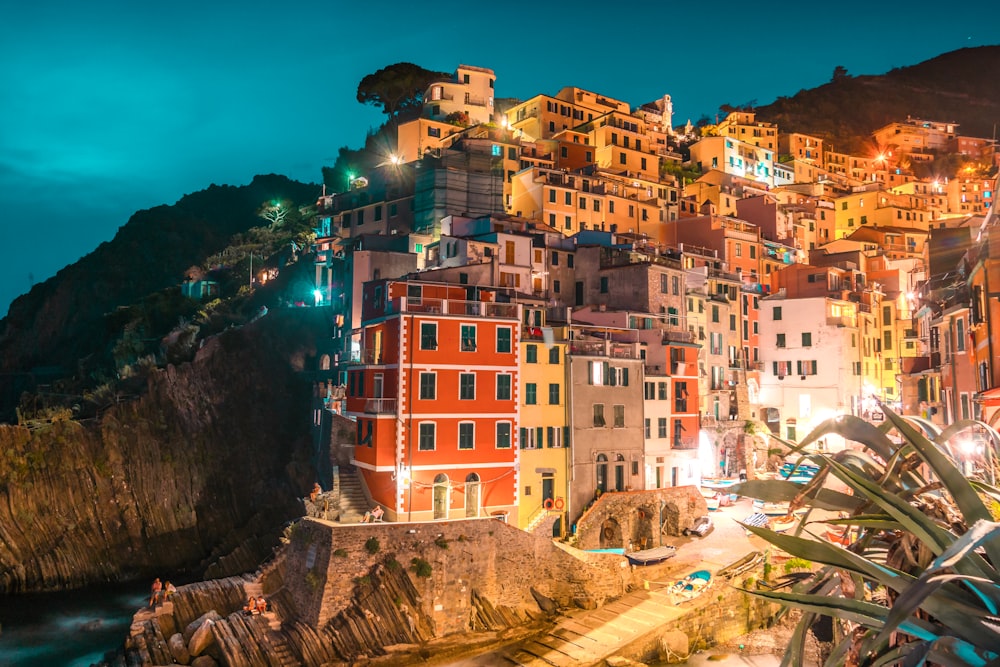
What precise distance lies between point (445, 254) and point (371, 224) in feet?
56.8

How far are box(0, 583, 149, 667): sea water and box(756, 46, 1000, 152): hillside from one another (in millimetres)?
102737

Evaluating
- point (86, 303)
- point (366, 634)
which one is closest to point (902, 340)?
point (366, 634)

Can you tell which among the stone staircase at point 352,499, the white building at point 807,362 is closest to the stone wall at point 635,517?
the stone staircase at point 352,499

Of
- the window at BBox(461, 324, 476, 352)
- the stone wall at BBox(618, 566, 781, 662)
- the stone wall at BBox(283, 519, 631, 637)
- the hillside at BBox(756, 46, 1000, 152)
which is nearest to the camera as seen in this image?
the stone wall at BBox(618, 566, 781, 662)

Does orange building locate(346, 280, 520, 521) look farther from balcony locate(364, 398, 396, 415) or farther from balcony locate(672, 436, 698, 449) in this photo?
balcony locate(672, 436, 698, 449)

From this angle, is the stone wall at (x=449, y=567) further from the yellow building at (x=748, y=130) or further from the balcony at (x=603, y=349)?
the yellow building at (x=748, y=130)

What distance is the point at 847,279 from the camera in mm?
59844

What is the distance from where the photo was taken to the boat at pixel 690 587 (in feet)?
106

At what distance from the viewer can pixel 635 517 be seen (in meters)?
38.1

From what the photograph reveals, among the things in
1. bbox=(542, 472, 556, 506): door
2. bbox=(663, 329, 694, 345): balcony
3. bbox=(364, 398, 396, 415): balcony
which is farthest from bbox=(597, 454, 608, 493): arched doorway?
bbox=(364, 398, 396, 415): balcony

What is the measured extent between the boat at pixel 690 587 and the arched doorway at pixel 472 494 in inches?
374

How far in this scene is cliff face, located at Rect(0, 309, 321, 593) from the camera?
47.8 m

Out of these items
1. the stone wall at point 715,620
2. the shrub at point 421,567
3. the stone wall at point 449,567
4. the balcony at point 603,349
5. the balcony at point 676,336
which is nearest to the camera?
the stone wall at point 715,620

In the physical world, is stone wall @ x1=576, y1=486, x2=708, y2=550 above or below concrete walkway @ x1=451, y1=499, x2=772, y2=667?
above
